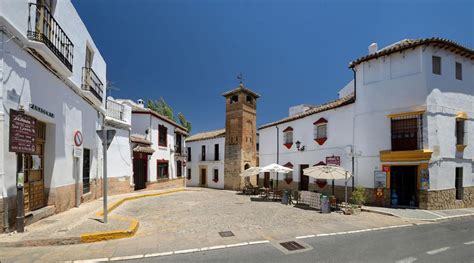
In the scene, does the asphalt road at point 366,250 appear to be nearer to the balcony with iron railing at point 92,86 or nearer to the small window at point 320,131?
the balcony with iron railing at point 92,86

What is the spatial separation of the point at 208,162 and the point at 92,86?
1969 centimetres

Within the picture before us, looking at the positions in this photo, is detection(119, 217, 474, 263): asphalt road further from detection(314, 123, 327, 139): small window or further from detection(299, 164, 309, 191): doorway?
detection(299, 164, 309, 191): doorway

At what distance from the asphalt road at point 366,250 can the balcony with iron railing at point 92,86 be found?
8.52 m

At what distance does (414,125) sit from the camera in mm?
12508

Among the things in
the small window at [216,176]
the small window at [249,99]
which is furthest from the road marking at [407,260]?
the small window at [216,176]

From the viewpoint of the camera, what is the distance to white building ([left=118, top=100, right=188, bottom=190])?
61.9 ft

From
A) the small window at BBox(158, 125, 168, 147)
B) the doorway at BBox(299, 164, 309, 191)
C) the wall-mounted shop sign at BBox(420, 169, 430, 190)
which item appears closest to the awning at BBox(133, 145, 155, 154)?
the small window at BBox(158, 125, 168, 147)

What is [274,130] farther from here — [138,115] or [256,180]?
[138,115]

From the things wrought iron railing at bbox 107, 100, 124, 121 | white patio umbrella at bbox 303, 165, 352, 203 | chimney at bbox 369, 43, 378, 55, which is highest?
chimney at bbox 369, 43, 378, 55

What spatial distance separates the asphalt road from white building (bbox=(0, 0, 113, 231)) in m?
4.88

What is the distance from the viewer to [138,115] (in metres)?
20.0

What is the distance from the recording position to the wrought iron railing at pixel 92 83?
10797 mm

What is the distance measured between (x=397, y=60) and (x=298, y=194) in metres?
9.08

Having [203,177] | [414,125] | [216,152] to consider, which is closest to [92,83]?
[414,125]
